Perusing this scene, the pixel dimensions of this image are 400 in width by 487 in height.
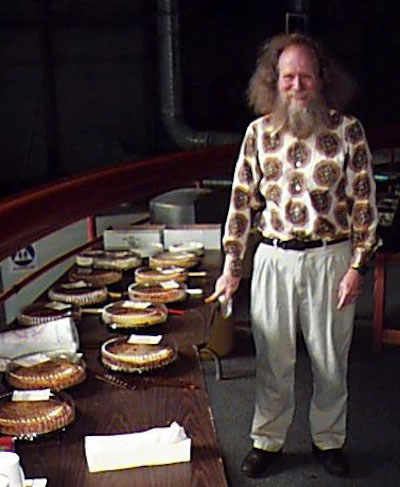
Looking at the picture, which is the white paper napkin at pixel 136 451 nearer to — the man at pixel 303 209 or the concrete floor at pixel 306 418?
the man at pixel 303 209

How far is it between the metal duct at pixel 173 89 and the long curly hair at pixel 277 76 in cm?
484

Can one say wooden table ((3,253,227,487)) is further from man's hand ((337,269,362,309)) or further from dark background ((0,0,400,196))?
dark background ((0,0,400,196))

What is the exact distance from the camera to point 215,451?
4.50 ft

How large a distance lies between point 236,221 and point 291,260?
21cm

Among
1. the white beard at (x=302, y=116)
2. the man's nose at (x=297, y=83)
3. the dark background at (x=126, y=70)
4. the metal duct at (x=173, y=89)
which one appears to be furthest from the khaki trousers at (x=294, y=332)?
the dark background at (x=126, y=70)

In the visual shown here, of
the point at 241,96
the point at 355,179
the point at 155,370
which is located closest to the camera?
the point at 155,370

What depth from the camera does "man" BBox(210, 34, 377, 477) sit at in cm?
224

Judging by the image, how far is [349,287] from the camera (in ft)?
7.38

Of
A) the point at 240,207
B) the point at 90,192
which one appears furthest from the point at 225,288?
the point at 90,192

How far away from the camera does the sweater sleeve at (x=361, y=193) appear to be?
2252 millimetres

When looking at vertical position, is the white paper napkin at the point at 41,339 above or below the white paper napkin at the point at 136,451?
above

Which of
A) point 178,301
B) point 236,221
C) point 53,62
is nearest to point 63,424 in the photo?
point 178,301

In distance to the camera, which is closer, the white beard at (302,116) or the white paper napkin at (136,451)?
the white paper napkin at (136,451)

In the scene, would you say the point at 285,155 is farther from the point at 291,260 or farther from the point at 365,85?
the point at 365,85
